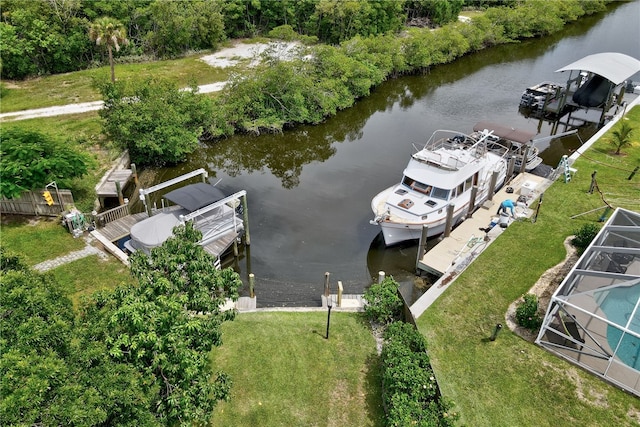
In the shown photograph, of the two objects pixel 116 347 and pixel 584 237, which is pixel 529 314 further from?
pixel 116 347

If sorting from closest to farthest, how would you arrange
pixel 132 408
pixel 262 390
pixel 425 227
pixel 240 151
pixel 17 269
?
pixel 132 408, pixel 17 269, pixel 262 390, pixel 425 227, pixel 240 151

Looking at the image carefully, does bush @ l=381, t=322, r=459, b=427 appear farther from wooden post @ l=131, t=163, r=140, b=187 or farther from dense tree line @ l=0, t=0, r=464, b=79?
dense tree line @ l=0, t=0, r=464, b=79

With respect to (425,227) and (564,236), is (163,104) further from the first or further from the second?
(564,236)

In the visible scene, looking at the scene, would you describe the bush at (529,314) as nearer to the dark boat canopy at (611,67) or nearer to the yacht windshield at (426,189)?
the yacht windshield at (426,189)

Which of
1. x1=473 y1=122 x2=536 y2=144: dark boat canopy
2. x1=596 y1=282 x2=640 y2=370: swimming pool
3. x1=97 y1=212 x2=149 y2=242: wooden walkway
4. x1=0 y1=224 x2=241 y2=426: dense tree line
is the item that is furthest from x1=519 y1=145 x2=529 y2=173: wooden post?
x1=0 y1=224 x2=241 y2=426: dense tree line

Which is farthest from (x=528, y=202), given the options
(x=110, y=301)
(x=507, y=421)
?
(x=110, y=301)

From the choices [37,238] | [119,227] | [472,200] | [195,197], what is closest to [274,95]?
[195,197]
